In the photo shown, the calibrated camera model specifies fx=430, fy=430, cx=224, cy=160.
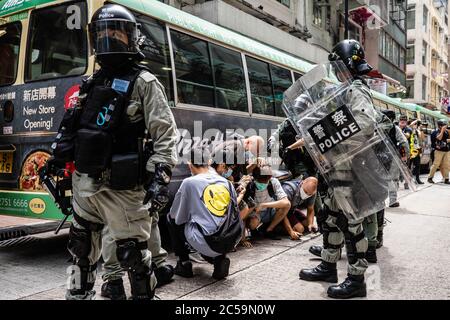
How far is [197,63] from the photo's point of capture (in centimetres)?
527

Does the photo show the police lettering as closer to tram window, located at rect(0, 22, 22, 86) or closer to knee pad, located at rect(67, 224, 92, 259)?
knee pad, located at rect(67, 224, 92, 259)

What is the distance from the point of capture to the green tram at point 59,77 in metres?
4.28

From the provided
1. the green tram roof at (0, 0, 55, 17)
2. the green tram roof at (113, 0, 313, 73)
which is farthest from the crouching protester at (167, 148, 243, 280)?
the green tram roof at (0, 0, 55, 17)

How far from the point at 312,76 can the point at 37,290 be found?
2.82 m

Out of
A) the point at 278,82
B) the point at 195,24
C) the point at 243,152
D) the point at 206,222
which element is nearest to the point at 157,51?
the point at 195,24

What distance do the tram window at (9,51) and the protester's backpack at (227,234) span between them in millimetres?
2868

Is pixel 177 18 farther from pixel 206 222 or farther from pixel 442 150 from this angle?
pixel 442 150

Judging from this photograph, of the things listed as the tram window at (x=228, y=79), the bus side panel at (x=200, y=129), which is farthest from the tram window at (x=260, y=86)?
the bus side panel at (x=200, y=129)

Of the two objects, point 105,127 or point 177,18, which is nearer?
point 105,127

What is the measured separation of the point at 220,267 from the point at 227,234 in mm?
297

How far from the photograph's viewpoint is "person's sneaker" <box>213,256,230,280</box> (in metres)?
3.76

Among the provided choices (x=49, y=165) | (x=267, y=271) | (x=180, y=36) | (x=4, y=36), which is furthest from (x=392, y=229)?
(x=4, y=36)

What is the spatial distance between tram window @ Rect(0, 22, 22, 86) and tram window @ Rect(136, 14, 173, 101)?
1.44 metres

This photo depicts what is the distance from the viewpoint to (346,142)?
3.30 m
